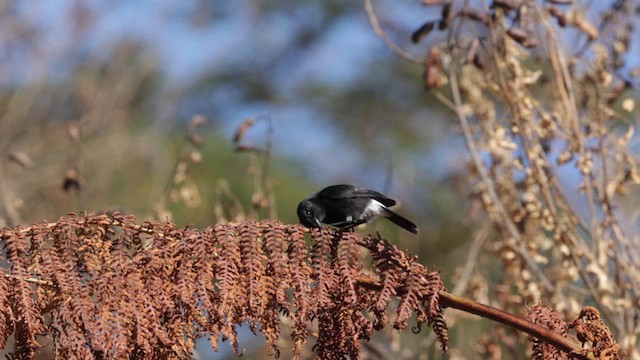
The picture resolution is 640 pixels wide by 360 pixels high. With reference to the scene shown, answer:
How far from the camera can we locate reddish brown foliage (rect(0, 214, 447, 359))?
6.43 ft

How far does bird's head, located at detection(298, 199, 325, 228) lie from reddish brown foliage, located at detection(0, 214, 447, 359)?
2.48 ft

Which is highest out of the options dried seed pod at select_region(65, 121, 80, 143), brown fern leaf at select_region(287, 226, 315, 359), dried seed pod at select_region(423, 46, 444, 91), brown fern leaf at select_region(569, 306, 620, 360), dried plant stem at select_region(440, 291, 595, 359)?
brown fern leaf at select_region(287, 226, 315, 359)

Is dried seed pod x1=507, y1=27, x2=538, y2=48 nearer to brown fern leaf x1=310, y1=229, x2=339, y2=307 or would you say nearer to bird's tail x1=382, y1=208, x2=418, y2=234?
bird's tail x1=382, y1=208, x2=418, y2=234

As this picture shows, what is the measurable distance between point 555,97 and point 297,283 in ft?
7.92

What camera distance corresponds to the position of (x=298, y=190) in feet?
33.7

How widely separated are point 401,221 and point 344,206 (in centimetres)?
20

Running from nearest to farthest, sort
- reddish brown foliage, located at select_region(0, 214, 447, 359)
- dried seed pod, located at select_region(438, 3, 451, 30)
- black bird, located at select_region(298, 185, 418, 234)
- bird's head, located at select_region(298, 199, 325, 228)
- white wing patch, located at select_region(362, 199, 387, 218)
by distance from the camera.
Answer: reddish brown foliage, located at select_region(0, 214, 447, 359), bird's head, located at select_region(298, 199, 325, 228), black bird, located at select_region(298, 185, 418, 234), white wing patch, located at select_region(362, 199, 387, 218), dried seed pod, located at select_region(438, 3, 451, 30)

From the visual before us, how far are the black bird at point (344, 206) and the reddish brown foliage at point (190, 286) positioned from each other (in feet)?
2.85

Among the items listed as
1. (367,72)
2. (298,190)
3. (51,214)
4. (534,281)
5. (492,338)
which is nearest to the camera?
(534,281)

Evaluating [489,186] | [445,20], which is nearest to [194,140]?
[445,20]

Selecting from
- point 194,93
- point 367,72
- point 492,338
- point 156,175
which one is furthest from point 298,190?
point 492,338

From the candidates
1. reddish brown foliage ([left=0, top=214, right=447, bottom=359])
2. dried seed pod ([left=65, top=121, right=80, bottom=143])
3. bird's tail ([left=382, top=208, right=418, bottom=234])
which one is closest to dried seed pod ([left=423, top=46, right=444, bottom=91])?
bird's tail ([left=382, top=208, right=418, bottom=234])

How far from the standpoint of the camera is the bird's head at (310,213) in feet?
9.46

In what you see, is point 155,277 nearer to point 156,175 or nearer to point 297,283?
point 297,283
